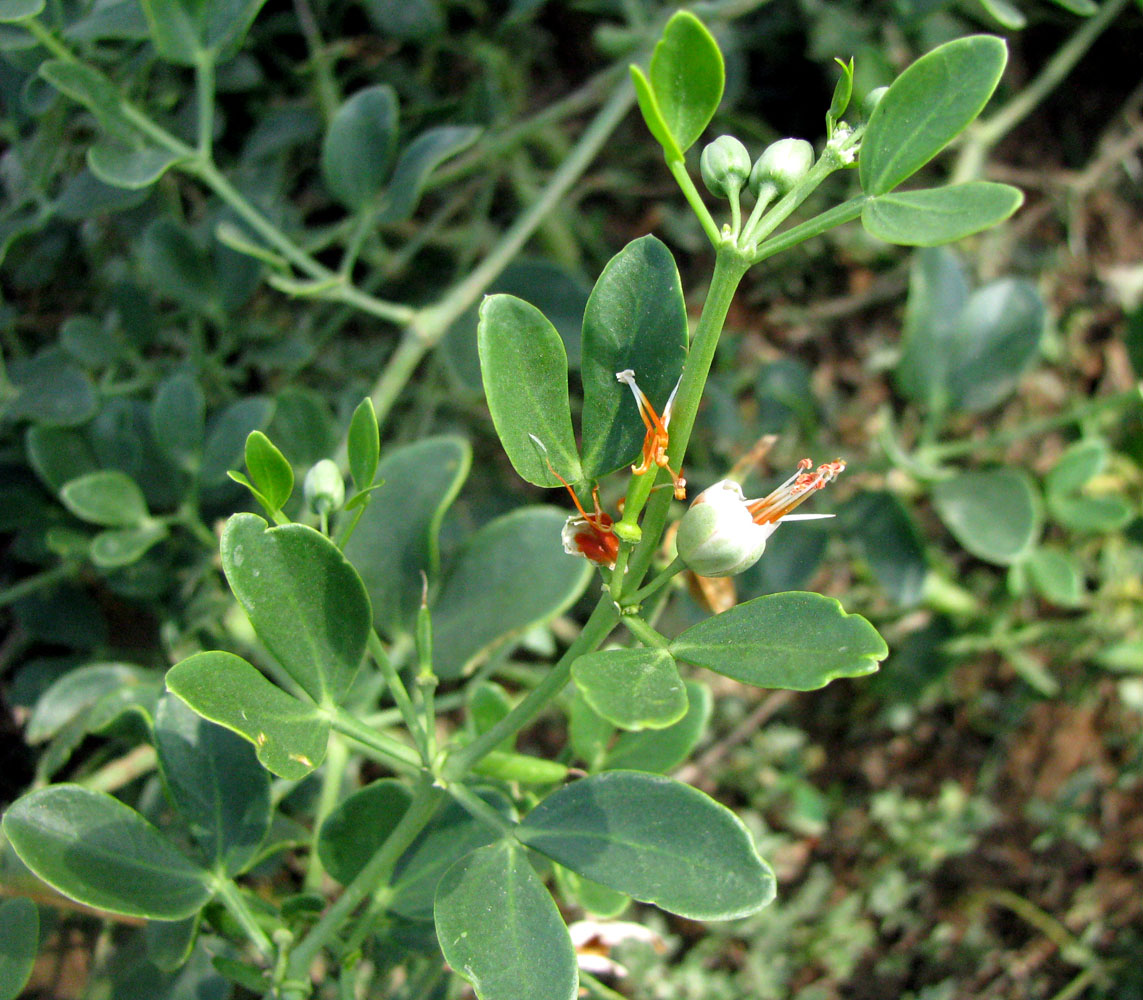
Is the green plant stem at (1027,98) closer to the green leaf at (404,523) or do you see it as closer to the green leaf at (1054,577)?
the green leaf at (1054,577)

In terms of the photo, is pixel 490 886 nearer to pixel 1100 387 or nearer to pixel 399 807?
pixel 399 807

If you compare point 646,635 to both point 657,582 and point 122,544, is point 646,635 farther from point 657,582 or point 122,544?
point 122,544

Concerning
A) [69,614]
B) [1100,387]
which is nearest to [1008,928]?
[1100,387]

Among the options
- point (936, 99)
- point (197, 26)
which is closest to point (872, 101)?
point (936, 99)

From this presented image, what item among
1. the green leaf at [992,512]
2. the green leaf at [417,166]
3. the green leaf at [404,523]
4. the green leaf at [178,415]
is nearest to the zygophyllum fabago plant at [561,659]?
the green leaf at [404,523]

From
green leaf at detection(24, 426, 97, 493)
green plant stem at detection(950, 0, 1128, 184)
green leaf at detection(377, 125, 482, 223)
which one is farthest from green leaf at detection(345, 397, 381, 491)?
green plant stem at detection(950, 0, 1128, 184)

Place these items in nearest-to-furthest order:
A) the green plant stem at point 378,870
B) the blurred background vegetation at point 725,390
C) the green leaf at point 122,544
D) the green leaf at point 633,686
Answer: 1. the green leaf at point 633,686
2. the green plant stem at point 378,870
3. the green leaf at point 122,544
4. the blurred background vegetation at point 725,390

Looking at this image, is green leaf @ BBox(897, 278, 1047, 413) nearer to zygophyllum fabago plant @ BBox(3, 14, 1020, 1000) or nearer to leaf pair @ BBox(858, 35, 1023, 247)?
zygophyllum fabago plant @ BBox(3, 14, 1020, 1000)

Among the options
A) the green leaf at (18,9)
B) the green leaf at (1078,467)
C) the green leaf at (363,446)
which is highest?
the green leaf at (18,9)
